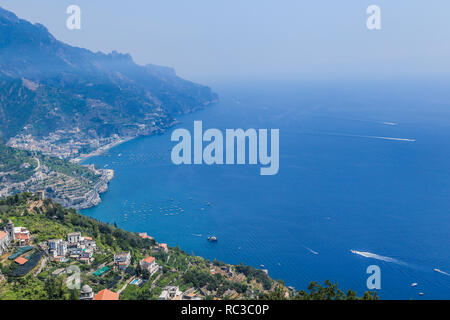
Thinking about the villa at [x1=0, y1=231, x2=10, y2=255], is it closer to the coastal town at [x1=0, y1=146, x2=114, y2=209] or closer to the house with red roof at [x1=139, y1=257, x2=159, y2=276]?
the house with red roof at [x1=139, y1=257, x2=159, y2=276]

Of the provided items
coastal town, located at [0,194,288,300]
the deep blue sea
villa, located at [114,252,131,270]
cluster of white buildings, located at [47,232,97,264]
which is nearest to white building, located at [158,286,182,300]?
coastal town, located at [0,194,288,300]

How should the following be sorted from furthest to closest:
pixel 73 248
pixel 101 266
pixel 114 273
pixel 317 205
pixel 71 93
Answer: pixel 71 93 → pixel 317 205 → pixel 73 248 → pixel 101 266 → pixel 114 273

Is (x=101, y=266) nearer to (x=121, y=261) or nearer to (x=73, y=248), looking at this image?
(x=121, y=261)

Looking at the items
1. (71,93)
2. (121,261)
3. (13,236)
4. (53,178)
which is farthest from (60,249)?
(71,93)

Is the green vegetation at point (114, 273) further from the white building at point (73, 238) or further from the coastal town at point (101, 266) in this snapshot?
the white building at point (73, 238)

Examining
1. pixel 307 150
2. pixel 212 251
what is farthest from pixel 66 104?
pixel 212 251

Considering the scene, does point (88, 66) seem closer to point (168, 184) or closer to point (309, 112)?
point (309, 112)
